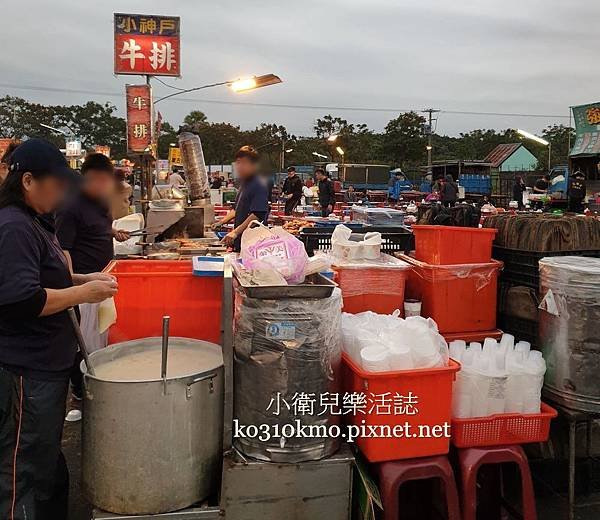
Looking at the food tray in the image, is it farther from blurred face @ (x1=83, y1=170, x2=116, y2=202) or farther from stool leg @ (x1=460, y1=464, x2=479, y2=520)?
blurred face @ (x1=83, y1=170, x2=116, y2=202)

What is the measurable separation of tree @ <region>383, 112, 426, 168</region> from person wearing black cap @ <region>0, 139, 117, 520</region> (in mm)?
43746


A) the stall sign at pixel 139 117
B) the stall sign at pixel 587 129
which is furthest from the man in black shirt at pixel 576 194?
the stall sign at pixel 139 117

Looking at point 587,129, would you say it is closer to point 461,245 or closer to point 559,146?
point 461,245

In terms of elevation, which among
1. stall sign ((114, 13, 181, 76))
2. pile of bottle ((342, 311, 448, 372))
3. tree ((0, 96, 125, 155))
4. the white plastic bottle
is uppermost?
tree ((0, 96, 125, 155))

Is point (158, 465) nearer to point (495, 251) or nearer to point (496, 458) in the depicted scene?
point (496, 458)

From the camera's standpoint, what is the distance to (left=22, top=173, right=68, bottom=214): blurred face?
208 cm

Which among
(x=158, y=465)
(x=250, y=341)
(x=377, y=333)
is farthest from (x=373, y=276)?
(x=158, y=465)

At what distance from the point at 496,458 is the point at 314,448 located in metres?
0.96

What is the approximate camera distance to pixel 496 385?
2.58 meters

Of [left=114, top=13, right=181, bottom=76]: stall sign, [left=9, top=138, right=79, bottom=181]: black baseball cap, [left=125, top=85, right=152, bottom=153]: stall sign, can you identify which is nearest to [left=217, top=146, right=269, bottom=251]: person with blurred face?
[left=9, top=138, right=79, bottom=181]: black baseball cap

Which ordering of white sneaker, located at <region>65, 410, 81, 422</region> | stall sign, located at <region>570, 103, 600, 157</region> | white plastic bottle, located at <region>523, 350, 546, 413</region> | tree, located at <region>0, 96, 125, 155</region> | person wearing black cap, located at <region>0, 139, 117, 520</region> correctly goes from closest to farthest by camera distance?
person wearing black cap, located at <region>0, 139, 117, 520</region> → white plastic bottle, located at <region>523, 350, 546, 413</region> → white sneaker, located at <region>65, 410, 81, 422</region> → stall sign, located at <region>570, 103, 600, 157</region> → tree, located at <region>0, 96, 125, 155</region>

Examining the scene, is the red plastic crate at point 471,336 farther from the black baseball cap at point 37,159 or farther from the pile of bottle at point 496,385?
the black baseball cap at point 37,159

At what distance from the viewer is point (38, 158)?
205 centimetres

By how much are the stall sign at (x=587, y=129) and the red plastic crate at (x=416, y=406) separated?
18479 millimetres
